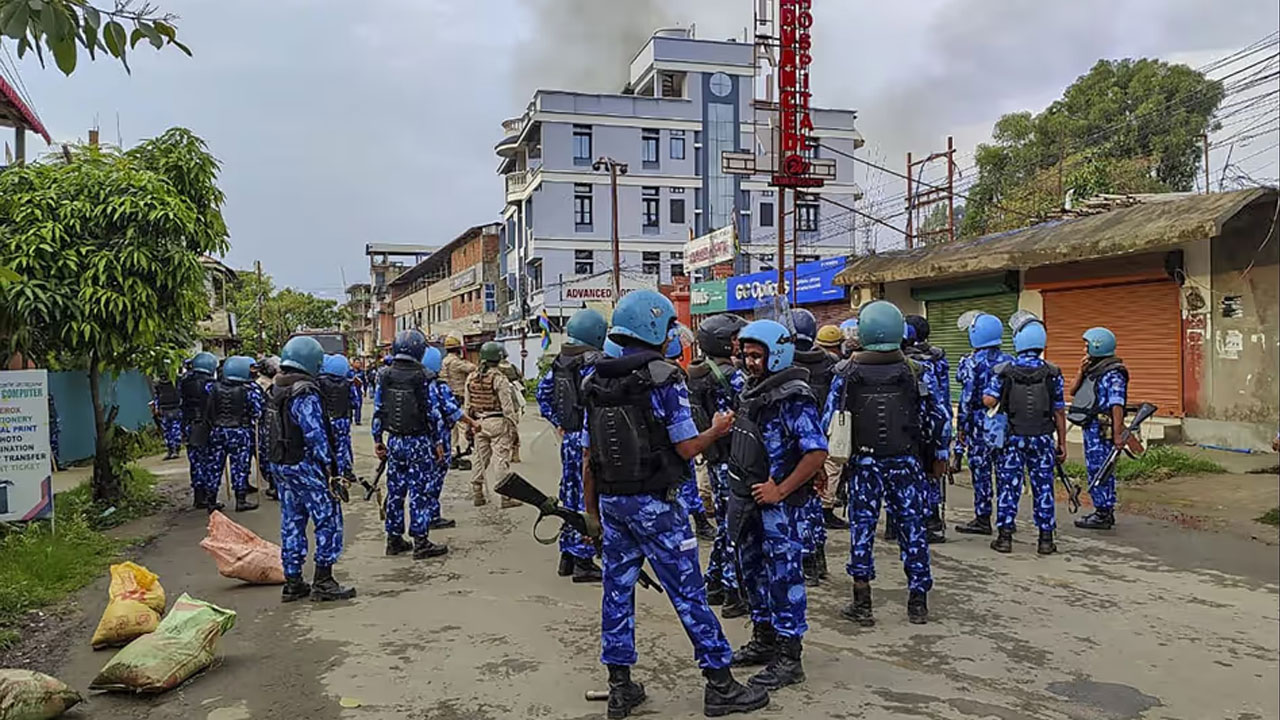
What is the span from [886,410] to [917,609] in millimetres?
1253

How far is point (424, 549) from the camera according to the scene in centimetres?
746

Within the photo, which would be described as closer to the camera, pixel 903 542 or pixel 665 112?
pixel 903 542

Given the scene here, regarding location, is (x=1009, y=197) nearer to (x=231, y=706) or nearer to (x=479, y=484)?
(x=479, y=484)

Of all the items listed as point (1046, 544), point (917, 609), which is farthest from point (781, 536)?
point (1046, 544)

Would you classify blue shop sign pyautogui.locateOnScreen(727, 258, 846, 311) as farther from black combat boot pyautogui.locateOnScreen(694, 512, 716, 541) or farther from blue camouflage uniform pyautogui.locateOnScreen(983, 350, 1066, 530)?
black combat boot pyautogui.locateOnScreen(694, 512, 716, 541)

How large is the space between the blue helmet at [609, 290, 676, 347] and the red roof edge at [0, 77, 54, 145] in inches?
452

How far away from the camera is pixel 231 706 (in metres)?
4.31

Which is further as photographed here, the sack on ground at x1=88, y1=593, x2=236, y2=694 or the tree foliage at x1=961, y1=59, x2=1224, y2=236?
the tree foliage at x1=961, y1=59, x2=1224, y2=236

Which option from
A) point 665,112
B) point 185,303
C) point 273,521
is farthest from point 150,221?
point 665,112

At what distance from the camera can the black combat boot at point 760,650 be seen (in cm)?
466

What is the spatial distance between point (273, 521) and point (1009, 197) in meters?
26.7

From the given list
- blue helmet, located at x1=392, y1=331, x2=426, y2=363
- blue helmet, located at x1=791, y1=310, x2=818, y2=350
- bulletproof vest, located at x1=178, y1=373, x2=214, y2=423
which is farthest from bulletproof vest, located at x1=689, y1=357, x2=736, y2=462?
bulletproof vest, located at x1=178, y1=373, x2=214, y2=423

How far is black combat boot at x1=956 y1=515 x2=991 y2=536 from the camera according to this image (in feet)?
26.3

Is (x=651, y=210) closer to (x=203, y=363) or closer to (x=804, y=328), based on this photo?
(x=203, y=363)
